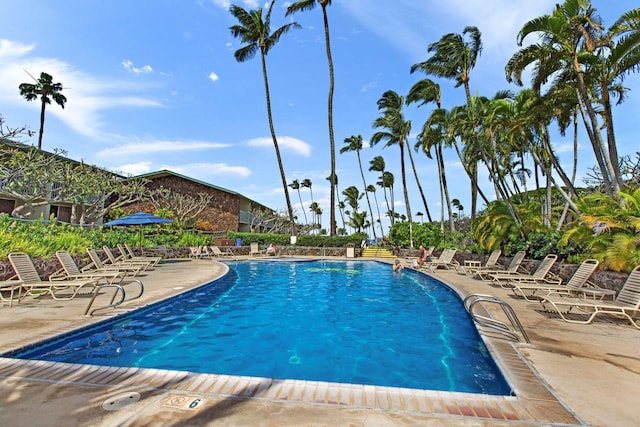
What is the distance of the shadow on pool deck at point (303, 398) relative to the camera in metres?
2.42

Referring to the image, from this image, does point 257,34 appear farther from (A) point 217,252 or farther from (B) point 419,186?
(B) point 419,186

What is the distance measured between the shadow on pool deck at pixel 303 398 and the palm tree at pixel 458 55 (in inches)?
736

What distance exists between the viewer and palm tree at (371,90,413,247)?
28359mm

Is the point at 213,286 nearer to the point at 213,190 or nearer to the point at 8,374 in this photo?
the point at 8,374

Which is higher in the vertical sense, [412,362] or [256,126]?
[256,126]

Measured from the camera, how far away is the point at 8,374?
3.18m

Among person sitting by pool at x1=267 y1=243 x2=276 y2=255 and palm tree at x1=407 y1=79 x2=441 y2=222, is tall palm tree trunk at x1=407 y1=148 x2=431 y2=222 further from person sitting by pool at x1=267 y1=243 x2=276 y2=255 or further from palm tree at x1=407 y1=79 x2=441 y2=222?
person sitting by pool at x1=267 y1=243 x2=276 y2=255

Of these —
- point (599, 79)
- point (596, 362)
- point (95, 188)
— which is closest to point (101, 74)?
point (95, 188)

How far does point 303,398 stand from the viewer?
2.71 metres

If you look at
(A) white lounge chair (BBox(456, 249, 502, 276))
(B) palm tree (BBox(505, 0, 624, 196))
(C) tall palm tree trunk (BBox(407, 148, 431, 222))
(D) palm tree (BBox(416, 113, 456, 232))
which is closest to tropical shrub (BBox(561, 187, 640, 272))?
(B) palm tree (BBox(505, 0, 624, 196))

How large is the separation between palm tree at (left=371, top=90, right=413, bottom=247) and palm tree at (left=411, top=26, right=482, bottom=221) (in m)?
6.69

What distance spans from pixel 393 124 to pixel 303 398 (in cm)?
2850

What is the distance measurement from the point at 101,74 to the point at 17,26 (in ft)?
11.3

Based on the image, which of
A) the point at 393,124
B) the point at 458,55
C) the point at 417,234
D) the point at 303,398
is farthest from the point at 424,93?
the point at 303,398
